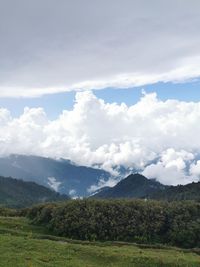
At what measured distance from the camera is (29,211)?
236ft

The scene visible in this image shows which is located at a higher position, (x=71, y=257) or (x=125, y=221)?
(x=125, y=221)

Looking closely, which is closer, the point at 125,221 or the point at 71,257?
the point at 71,257

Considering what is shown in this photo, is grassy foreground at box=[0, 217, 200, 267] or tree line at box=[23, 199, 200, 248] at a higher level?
tree line at box=[23, 199, 200, 248]

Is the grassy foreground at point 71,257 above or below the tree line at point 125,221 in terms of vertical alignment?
below

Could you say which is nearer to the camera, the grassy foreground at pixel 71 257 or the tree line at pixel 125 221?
the grassy foreground at pixel 71 257

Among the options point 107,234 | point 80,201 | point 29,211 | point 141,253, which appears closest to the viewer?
point 141,253

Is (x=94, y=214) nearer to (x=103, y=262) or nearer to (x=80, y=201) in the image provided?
(x=80, y=201)

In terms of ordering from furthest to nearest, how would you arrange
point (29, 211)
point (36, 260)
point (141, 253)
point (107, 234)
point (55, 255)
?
1. point (29, 211)
2. point (107, 234)
3. point (141, 253)
4. point (55, 255)
5. point (36, 260)

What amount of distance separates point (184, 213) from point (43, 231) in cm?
1862

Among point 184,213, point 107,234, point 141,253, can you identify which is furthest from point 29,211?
point 141,253

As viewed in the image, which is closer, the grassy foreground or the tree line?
the grassy foreground

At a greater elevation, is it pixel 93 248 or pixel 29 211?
pixel 29 211

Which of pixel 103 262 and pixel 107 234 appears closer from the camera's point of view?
pixel 103 262

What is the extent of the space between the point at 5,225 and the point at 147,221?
18.2 m
